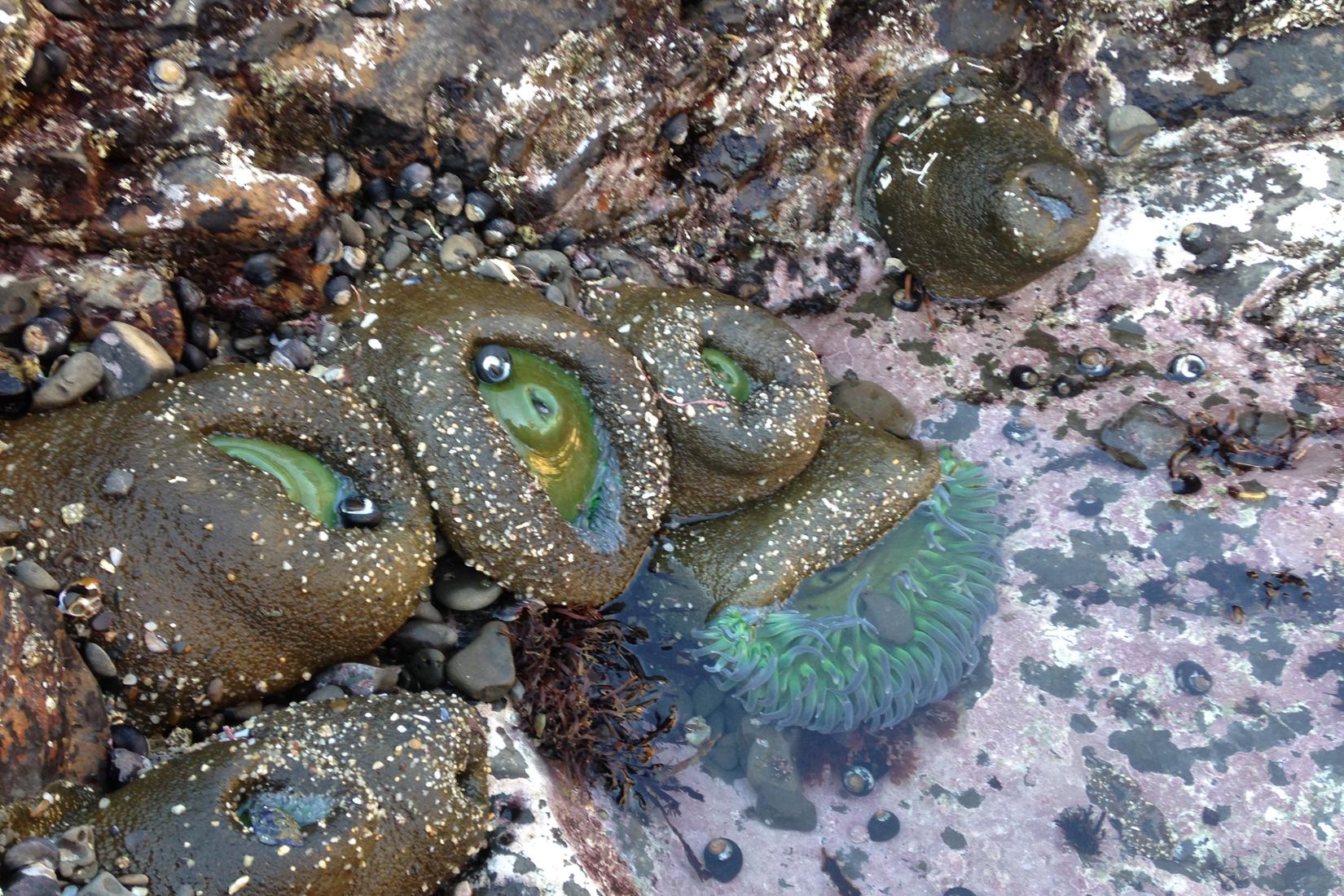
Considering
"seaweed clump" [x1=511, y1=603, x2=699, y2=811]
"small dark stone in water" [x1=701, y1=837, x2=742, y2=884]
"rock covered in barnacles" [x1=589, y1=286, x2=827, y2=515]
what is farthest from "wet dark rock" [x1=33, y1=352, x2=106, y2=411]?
"small dark stone in water" [x1=701, y1=837, x2=742, y2=884]

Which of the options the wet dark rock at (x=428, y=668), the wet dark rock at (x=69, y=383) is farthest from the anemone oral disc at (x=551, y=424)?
the wet dark rock at (x=69, y=383)

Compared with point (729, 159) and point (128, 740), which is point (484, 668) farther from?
point (729, 159)

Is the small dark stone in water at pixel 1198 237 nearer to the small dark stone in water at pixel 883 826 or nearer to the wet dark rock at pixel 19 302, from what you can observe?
the small dark stone in water at pixel 883 826

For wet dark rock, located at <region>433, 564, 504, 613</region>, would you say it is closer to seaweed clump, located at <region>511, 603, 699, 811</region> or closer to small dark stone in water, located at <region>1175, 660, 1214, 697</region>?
seaweed clump, located at <region>511, 603, 699, 811</region>

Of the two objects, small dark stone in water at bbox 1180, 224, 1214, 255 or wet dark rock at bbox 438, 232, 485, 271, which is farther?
small dark stone in water at bbox 1180, 224, 1214, 255

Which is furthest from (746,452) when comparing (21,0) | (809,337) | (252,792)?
(21,0)

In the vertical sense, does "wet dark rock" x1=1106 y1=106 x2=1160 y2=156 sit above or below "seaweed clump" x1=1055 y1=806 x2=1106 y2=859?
above

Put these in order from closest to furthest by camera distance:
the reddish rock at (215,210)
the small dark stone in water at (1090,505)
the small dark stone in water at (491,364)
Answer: the reddish rock at (215,210) < the small dark stone in water at (491,364) < the small dark stone in water at (1090,505)

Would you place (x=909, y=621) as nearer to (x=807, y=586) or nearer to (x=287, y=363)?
(x=807, y=586)

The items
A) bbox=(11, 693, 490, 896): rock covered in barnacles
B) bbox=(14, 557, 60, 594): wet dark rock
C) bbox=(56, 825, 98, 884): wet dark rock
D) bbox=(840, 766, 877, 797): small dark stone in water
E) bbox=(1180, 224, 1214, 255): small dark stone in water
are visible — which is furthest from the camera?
bbox=(1180, 224, 1214, 255): small dark stone in water
